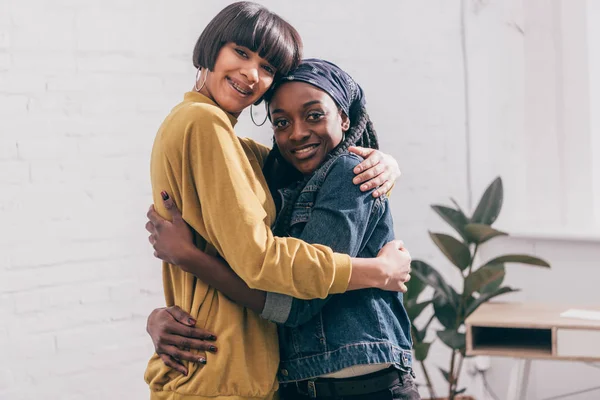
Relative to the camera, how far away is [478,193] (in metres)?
3.10

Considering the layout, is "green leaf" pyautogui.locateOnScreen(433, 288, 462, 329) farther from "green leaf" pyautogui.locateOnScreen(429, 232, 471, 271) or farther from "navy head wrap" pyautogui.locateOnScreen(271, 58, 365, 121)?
"navy head wrap" pyautogui.locateOnScreen(271, 58, 365, 121)

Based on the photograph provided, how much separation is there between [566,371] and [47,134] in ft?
7.10

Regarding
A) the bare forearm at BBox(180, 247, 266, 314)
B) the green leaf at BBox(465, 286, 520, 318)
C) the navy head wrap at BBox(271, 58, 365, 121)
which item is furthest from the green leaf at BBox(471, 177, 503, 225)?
the bare forearm at BBox(180, 247, 266, 314)

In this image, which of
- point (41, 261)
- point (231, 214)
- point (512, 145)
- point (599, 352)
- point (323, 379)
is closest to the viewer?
point (231, 214)

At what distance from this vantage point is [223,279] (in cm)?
125

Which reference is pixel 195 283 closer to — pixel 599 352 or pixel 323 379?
pixel 323 379

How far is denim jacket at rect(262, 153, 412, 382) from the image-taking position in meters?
1.27

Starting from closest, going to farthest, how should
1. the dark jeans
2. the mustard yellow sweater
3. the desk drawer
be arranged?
the mustard yellow sweater
the dark jeans
the desk drawer

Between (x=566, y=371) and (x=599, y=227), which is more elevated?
(x=599, y=227)

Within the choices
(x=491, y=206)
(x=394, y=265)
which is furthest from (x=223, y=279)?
(x=491, y=206)

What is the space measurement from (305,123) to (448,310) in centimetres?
150

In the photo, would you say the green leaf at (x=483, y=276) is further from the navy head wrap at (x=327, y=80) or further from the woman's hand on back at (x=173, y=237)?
the woman's hand on back at (x=173, y=237)

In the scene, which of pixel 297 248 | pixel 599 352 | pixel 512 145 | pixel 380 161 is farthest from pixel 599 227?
pixel 297 248

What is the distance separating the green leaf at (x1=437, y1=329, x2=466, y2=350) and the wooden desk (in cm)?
16
